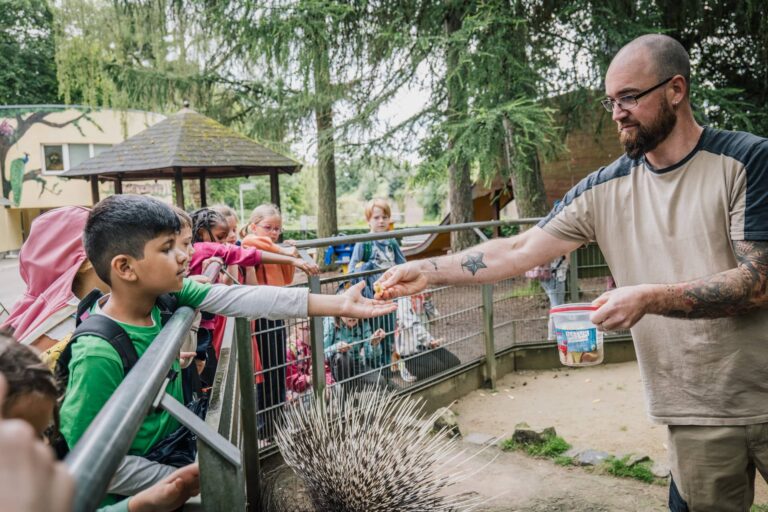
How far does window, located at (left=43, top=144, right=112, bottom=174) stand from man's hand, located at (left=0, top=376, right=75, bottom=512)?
33035 mm

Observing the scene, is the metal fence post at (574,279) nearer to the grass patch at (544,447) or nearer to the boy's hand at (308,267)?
the grass patch at (544,447)

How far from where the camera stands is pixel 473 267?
2.78 metres

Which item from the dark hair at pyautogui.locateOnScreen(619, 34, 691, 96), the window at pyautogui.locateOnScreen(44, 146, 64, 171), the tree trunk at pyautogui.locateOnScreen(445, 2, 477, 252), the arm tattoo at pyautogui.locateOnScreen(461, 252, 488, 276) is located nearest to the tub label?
the arm tattoo at pyautogui.locateOnScreen(461, 252, 488, 276)

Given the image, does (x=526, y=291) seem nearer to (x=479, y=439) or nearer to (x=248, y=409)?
(x=479, y=439)

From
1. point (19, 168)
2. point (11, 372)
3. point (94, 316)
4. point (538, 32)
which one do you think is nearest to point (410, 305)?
point (94, 316)

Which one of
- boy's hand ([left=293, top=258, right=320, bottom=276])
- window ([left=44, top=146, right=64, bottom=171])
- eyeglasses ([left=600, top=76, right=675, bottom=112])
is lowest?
boy's hand ([left=293, top=258, right=320, bottom=276])

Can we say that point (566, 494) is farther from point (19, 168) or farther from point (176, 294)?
point (19, 168)

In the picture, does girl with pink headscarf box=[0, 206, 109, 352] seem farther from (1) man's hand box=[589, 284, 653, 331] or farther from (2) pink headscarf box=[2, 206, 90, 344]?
(1) man's hand box=[589, 284, 653, 331]

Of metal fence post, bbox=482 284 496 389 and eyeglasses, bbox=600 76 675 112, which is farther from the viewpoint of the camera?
metal fence post, bbox=482 284 496 389

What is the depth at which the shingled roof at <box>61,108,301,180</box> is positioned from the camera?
1198 centimetres

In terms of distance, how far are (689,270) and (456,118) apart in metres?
7.23

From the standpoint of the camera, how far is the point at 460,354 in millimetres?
5832

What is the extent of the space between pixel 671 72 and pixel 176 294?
186 centimetres

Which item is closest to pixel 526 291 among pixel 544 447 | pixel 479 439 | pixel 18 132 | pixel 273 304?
pixel 479 439
